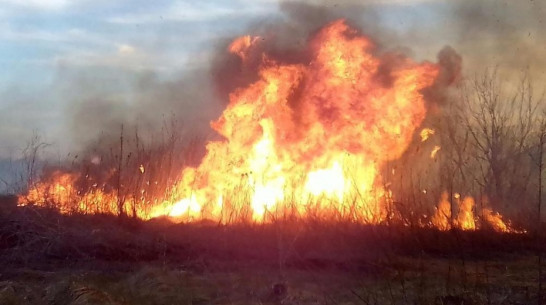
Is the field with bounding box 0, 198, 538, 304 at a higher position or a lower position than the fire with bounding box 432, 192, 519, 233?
lower

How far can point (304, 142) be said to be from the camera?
63.2 feet

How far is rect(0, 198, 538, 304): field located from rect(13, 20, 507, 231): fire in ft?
6.82

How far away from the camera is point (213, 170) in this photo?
19641mm

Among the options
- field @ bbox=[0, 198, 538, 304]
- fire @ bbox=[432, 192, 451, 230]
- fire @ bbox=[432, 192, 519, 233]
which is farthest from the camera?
fire @ bbox=[432, 192, 519, 233]

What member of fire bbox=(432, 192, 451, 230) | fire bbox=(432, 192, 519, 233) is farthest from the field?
fire bbox=(432, 192, 519, 233)

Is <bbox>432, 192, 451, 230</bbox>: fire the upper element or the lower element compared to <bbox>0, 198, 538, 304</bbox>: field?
upper

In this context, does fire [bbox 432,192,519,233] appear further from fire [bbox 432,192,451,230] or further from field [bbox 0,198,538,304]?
field [bbox 0,198,538,304]

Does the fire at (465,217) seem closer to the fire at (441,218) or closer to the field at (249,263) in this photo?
the fire at (441,218)

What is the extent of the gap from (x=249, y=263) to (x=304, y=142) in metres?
7.06

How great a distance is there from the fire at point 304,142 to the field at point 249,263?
208 centimetres

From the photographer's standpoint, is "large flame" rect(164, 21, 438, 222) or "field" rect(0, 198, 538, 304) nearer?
"field" rect(0, 198, 538, 304)

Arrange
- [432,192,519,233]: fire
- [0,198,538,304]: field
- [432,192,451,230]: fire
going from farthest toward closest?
[432,192,519,233]: fire < [432,192,451,230]: fire < [0,198,538,304]: field

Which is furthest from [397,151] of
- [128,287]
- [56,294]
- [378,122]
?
[56,294]

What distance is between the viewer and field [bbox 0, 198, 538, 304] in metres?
9.42
